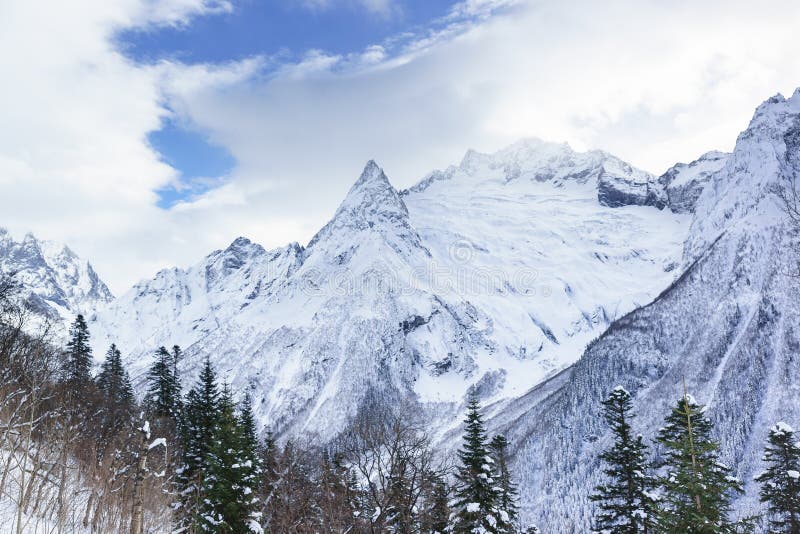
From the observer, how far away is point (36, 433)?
33750 mm

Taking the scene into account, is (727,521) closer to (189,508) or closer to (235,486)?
(235,486)

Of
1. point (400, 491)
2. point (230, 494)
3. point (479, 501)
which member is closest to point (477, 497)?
point (479, 501)

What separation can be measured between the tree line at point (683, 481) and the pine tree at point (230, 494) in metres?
14.8

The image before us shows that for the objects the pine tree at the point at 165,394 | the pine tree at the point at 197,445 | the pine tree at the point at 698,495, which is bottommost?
the pine tree at the point at 698,495

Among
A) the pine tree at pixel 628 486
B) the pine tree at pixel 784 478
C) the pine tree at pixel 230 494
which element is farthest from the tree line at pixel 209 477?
the pine tree at pixel 784 478

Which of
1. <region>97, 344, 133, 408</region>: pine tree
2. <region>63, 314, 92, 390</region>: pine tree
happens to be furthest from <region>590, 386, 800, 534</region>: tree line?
<region>63, 314, 92, 390</region>: pine tree

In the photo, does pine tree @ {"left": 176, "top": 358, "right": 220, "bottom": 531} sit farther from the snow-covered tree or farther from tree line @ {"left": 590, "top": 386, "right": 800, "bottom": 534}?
tree line @ {"left": 590, "top": 386, "right": 800, "bottom": 534}

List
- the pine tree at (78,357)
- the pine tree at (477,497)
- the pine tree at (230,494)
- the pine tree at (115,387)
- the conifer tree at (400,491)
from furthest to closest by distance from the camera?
1. the pine tree at (78,357)
2. the pine tree at (115,387)
3. the pine tree at (477,497)
4. the pine tree at (230,494)
5. the conifer tree at (400,491)

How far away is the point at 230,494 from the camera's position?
23.8 m

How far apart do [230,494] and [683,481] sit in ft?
59.8

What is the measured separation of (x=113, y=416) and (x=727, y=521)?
42850mm

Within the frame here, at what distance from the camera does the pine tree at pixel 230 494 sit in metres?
23.3

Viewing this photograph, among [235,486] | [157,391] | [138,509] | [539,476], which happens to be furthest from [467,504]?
[539,476]

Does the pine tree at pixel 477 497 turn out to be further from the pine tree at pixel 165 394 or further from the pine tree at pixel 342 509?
the pine tree at pixel 165 394
